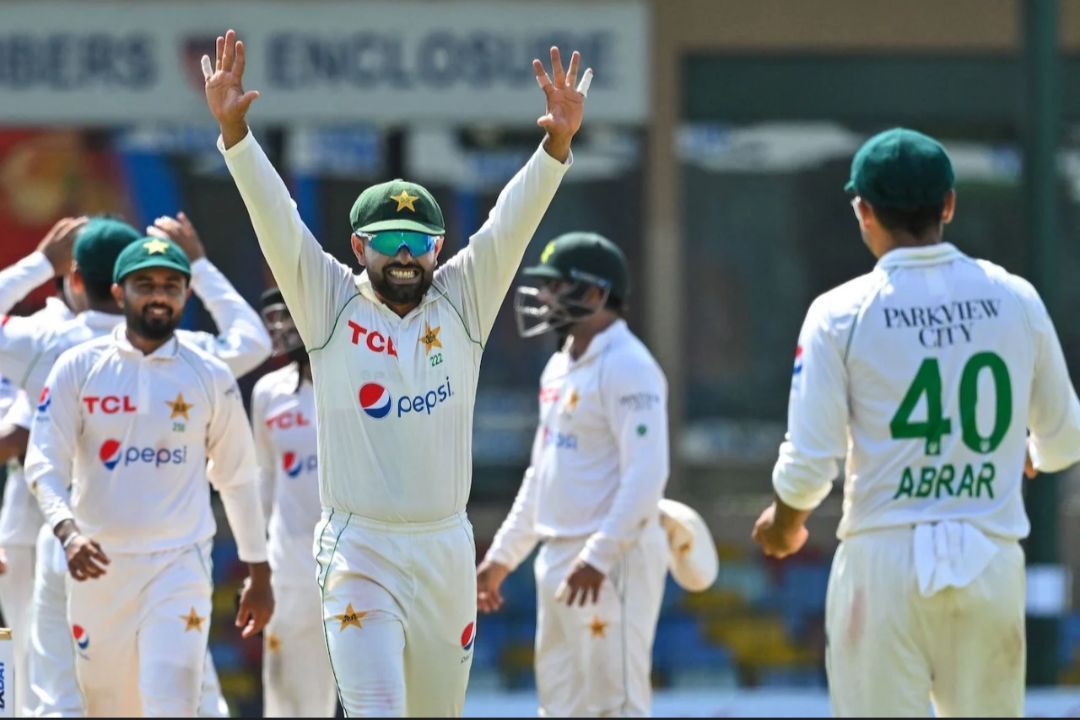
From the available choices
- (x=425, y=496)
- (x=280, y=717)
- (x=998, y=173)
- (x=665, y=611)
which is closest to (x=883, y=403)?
(x=425, y=496)

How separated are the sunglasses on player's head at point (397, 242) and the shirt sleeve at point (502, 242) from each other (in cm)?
22

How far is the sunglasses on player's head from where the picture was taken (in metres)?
5.78

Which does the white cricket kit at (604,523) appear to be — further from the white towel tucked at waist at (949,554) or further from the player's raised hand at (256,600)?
the white towel tucked at waist at (949,554)

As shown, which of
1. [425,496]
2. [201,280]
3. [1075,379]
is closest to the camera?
[425,496]

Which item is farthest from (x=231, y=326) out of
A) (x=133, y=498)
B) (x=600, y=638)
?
(x=600, y=638)

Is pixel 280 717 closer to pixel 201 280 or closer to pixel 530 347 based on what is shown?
pixel 201 280

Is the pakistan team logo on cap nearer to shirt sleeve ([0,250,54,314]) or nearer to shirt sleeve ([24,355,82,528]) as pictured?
shirt sleeve ([24,355,82,528])

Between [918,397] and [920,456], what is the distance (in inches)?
5.9

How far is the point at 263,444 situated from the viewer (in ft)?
28.4

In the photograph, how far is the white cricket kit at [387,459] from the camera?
5.67 meters

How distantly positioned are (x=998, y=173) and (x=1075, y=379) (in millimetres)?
1542

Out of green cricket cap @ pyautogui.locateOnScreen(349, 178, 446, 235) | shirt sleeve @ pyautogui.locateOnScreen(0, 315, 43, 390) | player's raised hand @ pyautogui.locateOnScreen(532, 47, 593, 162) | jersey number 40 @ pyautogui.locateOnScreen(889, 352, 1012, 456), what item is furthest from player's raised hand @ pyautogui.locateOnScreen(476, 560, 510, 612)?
jersey number 40 @ pyautogui.locateOnScreen(889, 352, 1012, 456)

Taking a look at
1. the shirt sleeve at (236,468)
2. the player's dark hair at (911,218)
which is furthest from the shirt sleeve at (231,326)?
the player's dark hair at (911,218)

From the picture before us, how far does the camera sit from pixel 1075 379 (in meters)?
13.4
